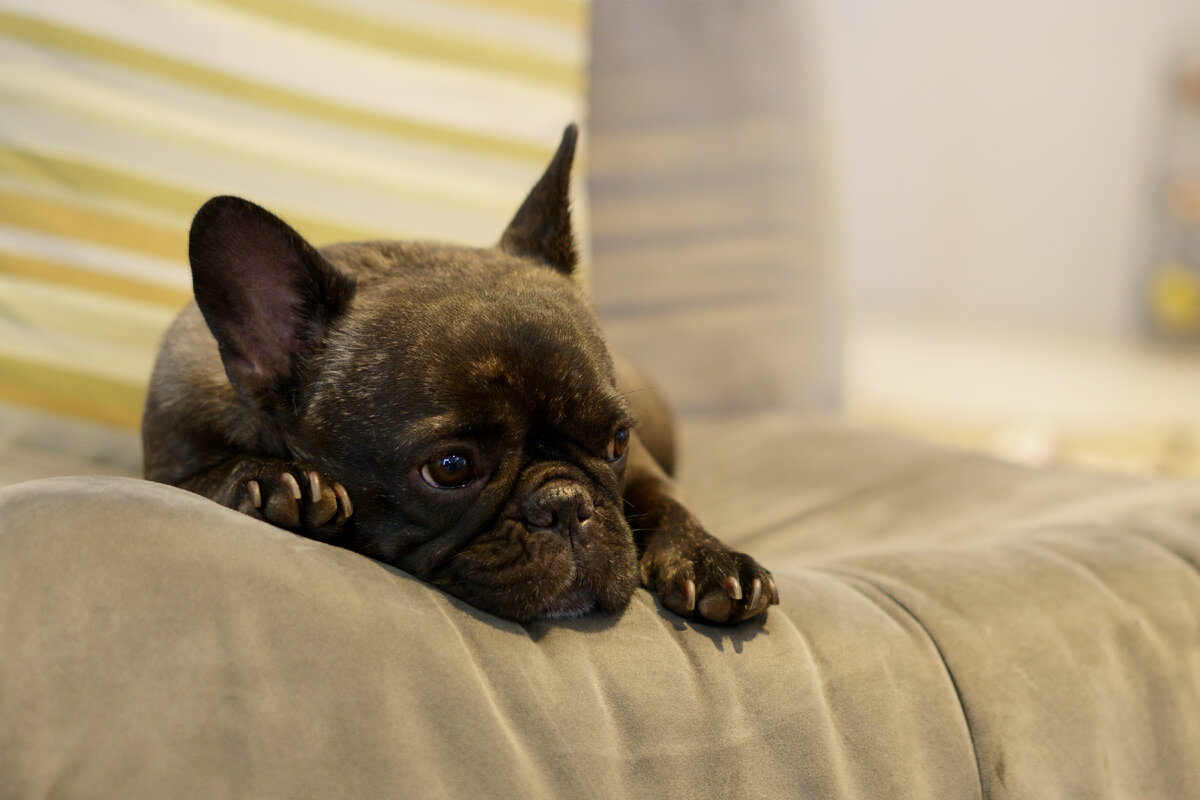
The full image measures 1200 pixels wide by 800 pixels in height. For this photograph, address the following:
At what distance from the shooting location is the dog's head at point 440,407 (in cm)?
124

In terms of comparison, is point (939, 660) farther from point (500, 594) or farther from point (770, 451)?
point (770, 451)

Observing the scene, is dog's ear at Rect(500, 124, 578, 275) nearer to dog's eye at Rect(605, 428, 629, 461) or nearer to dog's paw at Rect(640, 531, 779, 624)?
dog's eye at Rect(605, 428, 629, 461)

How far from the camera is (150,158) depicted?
1927 millimetres

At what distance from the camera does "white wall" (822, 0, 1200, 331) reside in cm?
721

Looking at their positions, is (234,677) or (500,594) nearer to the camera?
(234,677)

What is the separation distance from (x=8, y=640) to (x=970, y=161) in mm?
7533

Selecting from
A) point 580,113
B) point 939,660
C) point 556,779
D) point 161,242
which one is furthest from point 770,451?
point 556,779

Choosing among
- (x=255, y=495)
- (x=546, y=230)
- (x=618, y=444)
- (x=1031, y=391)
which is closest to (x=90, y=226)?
(x=546, y=230)

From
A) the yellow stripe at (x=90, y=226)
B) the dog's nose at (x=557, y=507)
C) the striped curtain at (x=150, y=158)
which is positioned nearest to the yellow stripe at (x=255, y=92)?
the striped curtain at (x=150, y=158)

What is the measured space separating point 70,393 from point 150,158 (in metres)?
0.45

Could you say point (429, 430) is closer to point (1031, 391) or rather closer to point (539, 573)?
point (539, 573)

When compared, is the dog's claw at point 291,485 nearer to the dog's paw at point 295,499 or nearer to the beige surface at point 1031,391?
the dog's paw at point 295,499

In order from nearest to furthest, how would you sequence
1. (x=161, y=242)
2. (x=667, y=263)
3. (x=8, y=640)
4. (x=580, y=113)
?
1. (x=8, y=640)
2. (x=161, y=242)
3. (x=580, y=113)
4. (x=667, y=263)

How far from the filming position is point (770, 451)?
8.21 feet
